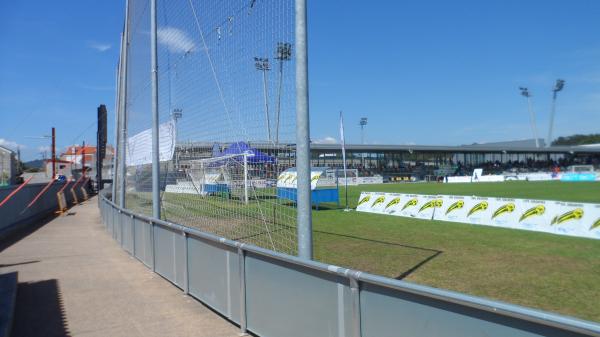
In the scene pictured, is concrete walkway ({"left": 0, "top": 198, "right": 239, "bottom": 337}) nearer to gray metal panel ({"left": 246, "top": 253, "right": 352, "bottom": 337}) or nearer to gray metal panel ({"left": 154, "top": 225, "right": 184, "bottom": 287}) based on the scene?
gray metal panel ({"left": 154, "top": 225, "right": 184, "bottom": 287})

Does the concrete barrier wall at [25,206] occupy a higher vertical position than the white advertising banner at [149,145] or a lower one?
lower

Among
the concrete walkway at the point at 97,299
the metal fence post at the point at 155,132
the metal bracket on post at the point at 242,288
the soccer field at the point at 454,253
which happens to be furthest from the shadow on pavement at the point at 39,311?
the soccer field at the point at 454,253

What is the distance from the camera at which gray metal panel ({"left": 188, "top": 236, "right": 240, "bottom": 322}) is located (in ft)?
18.1

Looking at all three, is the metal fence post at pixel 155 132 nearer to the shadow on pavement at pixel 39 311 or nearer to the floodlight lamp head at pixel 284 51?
the shadow on pavement at pixel 39 311

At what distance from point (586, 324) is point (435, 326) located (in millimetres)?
922

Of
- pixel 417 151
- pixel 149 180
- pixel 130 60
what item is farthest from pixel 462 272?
pixel 417 151

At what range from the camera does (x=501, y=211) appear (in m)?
15.8

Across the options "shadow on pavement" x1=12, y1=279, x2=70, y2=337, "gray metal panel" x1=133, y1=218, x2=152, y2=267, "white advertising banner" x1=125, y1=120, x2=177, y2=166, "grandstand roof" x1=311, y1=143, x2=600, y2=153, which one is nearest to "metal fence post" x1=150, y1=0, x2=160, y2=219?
"gray metal panel" x1=133, y1=218, x2=152, y2=267

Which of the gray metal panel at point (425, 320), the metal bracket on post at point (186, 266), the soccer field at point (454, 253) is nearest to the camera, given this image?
the gray metal panel at point (425, 320)

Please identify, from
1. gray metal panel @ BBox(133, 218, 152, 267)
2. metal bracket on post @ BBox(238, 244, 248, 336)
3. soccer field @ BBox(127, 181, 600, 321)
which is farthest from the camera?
gray metal panel @ BBox(133, 218, 152, 267)

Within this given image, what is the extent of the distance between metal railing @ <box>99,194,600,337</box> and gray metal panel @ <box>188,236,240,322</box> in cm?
1

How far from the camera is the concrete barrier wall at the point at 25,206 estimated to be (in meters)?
15.3

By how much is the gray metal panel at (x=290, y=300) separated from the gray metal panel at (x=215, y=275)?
379 millimetres

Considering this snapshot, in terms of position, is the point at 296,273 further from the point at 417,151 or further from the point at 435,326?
the point at 417,151
